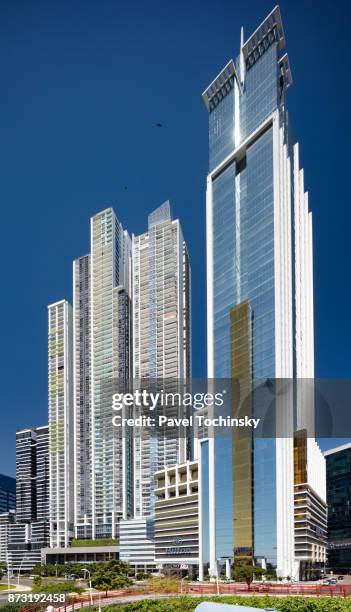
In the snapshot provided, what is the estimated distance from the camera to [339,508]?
38750 mm

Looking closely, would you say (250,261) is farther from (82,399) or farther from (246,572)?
(82,399)

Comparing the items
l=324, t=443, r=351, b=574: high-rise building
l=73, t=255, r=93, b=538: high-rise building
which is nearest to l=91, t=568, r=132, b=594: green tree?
l=324, t=443, r=351, b=574: high-rise building

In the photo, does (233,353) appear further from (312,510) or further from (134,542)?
(134,542)

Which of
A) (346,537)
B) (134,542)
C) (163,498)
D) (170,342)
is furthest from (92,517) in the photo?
(346,537)

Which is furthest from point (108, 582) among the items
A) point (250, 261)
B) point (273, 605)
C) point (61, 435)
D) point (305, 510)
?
point (61, 435)

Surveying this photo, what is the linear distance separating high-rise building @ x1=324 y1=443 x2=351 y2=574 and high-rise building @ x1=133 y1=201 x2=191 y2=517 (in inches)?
334

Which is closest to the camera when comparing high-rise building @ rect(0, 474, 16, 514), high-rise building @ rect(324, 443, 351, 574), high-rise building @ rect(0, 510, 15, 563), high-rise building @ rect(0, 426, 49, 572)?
high-rise building @ rect(324, 443, 351, 574)

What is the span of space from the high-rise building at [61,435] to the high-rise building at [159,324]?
6967 millimetres

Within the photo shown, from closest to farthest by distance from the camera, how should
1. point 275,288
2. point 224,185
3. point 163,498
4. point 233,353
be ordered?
point 275,288 → point 233,353 → point 224,185 → point 163,498

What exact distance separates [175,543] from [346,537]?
1029 cm

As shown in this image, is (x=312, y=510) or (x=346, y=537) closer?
(x=312, y=510)

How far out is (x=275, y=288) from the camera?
1099 inches

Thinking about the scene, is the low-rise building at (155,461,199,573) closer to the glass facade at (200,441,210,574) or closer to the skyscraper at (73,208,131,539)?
the glass facade at (200,441,210,574)

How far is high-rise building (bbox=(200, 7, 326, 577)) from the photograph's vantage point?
87.6ft
